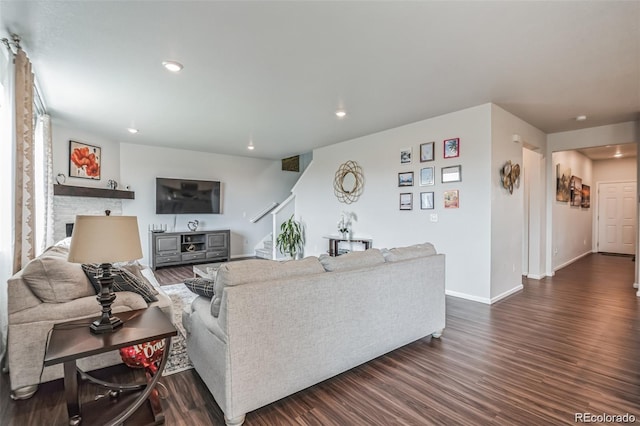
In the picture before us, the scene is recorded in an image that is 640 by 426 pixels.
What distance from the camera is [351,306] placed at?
2.25 m

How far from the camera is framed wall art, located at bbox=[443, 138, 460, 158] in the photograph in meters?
4.41

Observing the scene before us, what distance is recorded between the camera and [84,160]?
5.73 m

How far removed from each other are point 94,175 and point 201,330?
5.45 metres

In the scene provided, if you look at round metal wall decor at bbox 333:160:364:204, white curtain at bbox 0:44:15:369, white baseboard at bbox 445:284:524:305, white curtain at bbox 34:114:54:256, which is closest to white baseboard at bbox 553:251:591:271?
white baseboard at bbox 445:284:524:305

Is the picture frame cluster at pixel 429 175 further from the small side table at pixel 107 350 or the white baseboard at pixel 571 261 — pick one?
the small side table at pixel 107 350

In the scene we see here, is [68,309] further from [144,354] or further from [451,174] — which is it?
[451,174]

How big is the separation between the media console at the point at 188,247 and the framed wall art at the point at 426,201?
4718mm

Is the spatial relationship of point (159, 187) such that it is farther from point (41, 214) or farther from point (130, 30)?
point (130, 30)

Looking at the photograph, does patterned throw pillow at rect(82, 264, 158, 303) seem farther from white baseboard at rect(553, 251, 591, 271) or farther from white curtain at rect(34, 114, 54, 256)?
white baseboard at rect(553, 251, 591, 271)

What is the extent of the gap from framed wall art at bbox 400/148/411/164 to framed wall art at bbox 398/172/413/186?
0.20 meters

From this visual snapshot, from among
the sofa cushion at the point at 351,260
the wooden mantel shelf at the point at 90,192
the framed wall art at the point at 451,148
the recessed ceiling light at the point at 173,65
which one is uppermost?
the recessed ceiling light at the point at 173,65

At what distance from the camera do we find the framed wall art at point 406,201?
502 centimetres

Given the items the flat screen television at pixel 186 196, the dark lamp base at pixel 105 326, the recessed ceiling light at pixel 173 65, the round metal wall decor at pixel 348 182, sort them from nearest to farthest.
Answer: the dark lamp base at pixel 105 326, the recessed ceiling light at pixel 173 65, the round metal wall decor at pixel 348 182, the flat screen television at pixel 186 196

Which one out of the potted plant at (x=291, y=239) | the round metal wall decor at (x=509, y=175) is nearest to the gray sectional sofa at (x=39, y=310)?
the round metal wall decor at (x=509, y=175)
